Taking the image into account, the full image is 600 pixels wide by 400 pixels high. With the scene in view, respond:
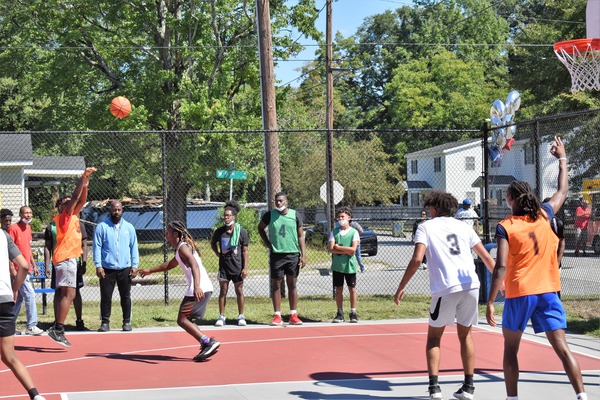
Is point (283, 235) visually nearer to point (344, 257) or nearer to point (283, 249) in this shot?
point (283, 249)

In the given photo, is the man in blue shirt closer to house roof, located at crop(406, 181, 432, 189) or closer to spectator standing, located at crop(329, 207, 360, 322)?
spectator standing, located at crop(329, 207, 360, 322)

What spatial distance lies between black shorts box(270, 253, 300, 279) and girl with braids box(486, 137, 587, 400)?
609 centimetres

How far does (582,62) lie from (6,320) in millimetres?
9266

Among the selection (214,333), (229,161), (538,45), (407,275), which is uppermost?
(538,45)

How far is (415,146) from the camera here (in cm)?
6656

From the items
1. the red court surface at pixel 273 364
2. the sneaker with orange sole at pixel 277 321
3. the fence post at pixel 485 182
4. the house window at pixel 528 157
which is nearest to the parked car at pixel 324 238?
the fence post at pixel 485 182

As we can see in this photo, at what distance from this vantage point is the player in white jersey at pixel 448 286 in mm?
7766

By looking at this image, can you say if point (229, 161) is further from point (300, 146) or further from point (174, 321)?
point (300, 146)

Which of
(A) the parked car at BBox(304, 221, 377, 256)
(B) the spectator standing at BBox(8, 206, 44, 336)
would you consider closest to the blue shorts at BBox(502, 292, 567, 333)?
(B) the spectator standing at BBox(8, 206, 44, 336)

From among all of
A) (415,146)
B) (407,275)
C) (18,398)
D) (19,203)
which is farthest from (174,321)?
(415,146)

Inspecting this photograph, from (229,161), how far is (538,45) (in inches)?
888

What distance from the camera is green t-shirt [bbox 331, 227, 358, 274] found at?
43.1 ft

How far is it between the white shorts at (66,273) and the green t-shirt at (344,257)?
404cm

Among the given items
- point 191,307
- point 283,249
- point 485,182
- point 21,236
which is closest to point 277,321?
point 283,249
